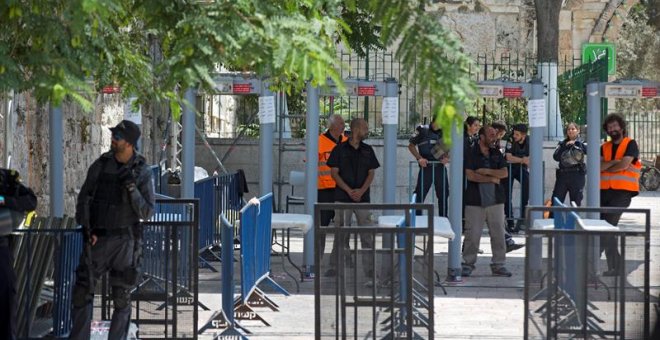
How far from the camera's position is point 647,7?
1655 inches

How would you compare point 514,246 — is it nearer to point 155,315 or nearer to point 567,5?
point 155,315

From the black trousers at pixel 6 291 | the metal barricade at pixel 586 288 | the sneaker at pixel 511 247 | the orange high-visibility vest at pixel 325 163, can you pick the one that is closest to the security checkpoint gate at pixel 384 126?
the orange high-visibility vest at pixel 325 163

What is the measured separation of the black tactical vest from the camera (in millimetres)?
9406

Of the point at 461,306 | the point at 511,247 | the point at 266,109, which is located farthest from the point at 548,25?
the point at 461,306

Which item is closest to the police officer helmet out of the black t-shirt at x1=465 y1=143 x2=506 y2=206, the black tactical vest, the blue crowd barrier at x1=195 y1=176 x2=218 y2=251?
the black t-shirt at x1=465 y1=143 x2=506 y2=206

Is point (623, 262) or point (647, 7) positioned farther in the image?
point (647, 7)

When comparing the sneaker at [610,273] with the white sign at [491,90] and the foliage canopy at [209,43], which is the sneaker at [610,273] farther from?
the white sign at [491,90]

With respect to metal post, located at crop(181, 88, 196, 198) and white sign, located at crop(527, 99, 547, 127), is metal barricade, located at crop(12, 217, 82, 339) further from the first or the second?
white sign, located at crop(527, 99, 547, 127)

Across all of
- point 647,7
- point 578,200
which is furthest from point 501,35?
point 578,200

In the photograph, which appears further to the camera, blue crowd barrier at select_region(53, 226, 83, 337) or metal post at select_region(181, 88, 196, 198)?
metal post at select_region(181, 88, 196, 198)

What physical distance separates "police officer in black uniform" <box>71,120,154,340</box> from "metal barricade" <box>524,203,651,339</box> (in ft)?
9.65

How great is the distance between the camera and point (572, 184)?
58.9 ft

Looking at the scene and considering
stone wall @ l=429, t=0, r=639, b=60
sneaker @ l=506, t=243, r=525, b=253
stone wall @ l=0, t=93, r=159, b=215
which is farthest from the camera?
stone wall @ l=429, t=0, r=639, b=60

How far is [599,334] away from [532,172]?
5554mm
